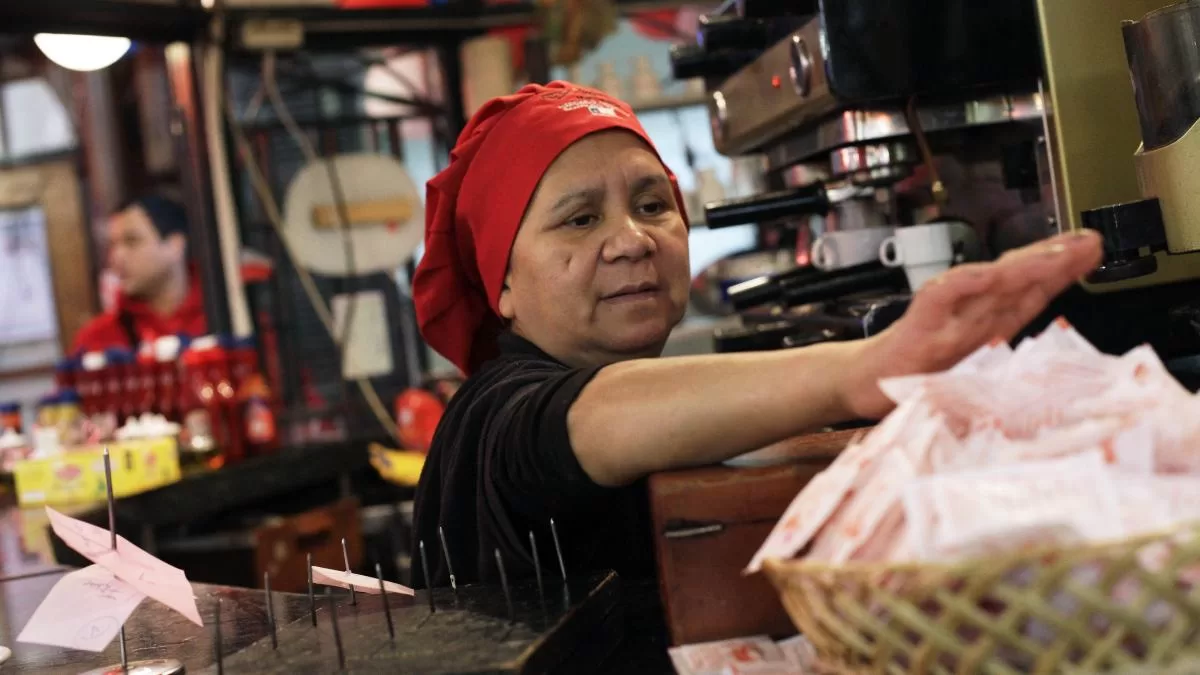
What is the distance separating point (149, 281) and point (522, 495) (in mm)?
3794

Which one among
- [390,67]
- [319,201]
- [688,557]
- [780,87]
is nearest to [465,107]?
[390,67]

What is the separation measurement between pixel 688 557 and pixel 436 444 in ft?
1.90

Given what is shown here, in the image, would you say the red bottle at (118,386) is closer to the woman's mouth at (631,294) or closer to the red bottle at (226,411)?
the red bottle at (226,411)

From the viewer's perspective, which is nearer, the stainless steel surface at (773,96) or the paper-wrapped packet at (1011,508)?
the paper-wrapped packet at (1011,508)

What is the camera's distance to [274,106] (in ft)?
15.3

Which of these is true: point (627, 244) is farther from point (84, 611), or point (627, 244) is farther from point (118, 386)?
point (118, 386)

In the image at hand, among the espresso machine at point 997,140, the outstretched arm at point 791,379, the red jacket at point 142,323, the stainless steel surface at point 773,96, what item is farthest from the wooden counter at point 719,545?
the red jacket at point 142,323

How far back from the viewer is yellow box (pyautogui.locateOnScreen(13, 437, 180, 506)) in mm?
3127

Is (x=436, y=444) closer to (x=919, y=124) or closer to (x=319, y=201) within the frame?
(x=919, y=124)

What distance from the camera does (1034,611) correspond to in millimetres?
554

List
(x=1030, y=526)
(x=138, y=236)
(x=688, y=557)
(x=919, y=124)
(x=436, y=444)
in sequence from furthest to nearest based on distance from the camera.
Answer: (x=138, y=236) → (x=919, y=124) → (x=436, y=444) → (x=688, y=557) → (x=1030, y=526)

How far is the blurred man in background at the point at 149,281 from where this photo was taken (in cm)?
450

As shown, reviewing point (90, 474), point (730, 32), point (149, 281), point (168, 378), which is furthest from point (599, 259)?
point (149, 281)

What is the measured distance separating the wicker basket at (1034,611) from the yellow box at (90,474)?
2.80 meters
